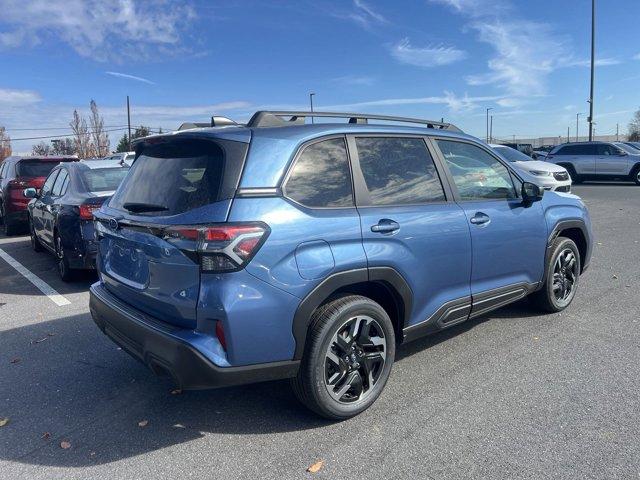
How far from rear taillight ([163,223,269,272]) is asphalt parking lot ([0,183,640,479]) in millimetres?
1087

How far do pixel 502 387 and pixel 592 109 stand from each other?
29251mm

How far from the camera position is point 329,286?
3.06 metres

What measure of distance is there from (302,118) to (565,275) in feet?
10.4

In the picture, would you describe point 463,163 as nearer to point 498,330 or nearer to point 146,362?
point 498,330

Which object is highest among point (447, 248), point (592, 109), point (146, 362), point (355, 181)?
point (592, 109)

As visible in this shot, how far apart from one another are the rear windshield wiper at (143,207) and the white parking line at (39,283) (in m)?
3.18

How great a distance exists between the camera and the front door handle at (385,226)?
3.34m

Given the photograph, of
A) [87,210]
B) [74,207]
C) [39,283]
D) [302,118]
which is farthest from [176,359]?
[39,283]

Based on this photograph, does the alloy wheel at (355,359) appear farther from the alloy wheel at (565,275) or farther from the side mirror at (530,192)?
the alloy wheel at (565,275)

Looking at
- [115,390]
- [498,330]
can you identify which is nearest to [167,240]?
[115,390]

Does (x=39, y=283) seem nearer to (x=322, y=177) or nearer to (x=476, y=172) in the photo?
(x=322, y=177)

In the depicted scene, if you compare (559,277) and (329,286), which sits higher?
(329,286)

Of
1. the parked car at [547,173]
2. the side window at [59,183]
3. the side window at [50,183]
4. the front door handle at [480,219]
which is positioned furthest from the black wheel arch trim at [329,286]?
the parked car at [547,173]

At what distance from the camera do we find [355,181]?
3.40 metres
